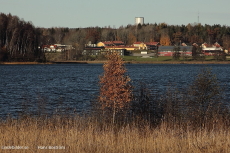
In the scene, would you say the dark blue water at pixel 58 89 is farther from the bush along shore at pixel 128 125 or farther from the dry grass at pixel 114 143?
the dry grass at pixel 114 143

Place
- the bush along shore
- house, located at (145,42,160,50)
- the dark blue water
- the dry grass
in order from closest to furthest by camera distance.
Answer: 1. the dry grass
2. the bush along shore
3. the dark blue water
4. house, located at (145,42,160,50)

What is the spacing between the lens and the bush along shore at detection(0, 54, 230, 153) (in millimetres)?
11406

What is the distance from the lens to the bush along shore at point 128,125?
1141cm

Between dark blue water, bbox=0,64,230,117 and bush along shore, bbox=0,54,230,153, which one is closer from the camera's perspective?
bush along shore, bbox=0,54,230,153

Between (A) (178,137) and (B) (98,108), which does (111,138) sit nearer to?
(A) (178,137)

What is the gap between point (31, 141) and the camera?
11758mm

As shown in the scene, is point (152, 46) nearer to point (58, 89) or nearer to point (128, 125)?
point (58, 89)

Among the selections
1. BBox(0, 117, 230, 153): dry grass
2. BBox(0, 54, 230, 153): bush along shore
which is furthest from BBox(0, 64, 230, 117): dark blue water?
BBox(0, 117, 230, 153): dry grass

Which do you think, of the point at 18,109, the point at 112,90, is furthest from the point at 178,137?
the point at 18,109

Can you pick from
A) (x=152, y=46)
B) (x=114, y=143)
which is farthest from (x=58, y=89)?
(x=152, y=46)

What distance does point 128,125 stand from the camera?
45.3 feet

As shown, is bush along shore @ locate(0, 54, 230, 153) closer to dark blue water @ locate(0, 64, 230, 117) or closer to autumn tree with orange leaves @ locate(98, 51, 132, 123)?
autumn tree with orange leaves @ locate(98, 51, 132, 123)

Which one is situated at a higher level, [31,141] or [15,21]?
[15,21]

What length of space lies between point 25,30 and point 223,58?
67.9 meters
